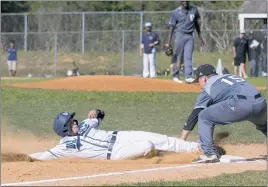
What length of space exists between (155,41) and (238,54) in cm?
348

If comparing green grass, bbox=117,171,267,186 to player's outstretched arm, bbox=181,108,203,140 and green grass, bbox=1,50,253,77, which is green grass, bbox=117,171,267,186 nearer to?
player's outstretched arm, bbox=181,108,203,140

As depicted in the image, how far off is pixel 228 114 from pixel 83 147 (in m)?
1.99

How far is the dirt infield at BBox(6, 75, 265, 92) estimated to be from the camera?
1994cm

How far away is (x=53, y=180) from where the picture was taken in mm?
8227

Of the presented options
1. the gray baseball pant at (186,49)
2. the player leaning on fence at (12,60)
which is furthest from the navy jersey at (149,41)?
the gray baseball pant at (186,49)

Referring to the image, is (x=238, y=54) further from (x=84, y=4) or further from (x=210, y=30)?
(x=84, y=4)

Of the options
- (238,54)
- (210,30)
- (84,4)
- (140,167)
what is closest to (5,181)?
(140,167)

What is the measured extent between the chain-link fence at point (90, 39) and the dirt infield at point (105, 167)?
22.2 meters

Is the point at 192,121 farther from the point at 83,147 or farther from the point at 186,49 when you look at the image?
the point at 186,49

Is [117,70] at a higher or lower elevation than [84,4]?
lower

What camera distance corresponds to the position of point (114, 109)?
16.5 meters

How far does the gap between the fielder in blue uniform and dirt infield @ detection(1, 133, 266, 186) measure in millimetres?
379

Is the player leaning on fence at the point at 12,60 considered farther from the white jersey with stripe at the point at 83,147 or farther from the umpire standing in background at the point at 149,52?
the white jersey with stripe at the point at 83,147

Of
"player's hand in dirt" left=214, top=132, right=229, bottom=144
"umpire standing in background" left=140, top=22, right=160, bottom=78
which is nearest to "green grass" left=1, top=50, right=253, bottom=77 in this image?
"umpire standing in background" left=140, top=22, right=160, bottom=78
